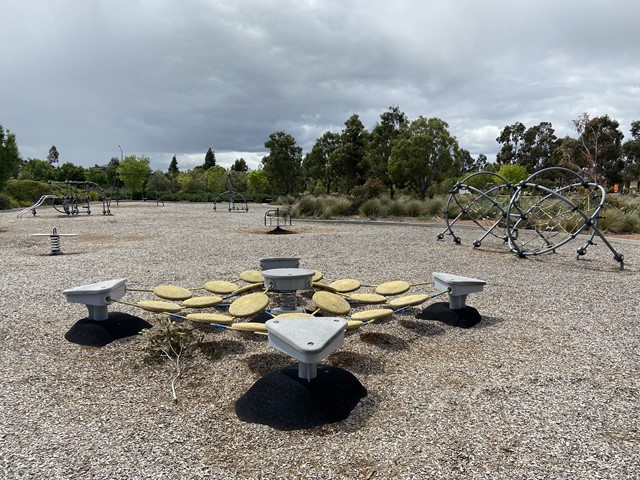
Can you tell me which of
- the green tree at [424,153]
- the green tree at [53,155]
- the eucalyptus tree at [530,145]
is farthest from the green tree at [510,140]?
the green tree at [53,155]

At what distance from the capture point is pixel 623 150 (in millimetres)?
48156

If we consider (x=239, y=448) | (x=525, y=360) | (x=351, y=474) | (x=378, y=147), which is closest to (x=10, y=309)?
(x=239, y=448)

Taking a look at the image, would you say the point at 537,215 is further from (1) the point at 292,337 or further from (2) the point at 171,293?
(1) the point at 292,337

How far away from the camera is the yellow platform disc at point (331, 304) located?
4125mm

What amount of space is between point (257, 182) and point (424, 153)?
30.8 m

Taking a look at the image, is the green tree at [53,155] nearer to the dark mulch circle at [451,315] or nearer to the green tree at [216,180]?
the green tree at [216,180]

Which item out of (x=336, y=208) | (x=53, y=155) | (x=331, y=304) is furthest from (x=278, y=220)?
(x=53, y=155)

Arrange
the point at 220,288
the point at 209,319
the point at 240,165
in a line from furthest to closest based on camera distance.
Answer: the point at 240,165 < the point at 220,288 < the point at 209,319

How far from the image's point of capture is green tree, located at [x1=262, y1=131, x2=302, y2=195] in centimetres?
4300

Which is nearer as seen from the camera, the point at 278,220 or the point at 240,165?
the point at 278,220

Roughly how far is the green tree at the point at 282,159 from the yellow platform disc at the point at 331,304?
39658mm

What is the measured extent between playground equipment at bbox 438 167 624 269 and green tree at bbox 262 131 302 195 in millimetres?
25204

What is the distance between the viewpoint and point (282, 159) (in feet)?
141

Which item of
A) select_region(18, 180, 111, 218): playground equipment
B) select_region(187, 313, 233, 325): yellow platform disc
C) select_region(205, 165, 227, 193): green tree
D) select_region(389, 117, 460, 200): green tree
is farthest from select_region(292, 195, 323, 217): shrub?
select_region(205, 165, 227, 193): green tree
